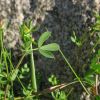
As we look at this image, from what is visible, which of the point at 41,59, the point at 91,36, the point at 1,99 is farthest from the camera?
the point at 41,59

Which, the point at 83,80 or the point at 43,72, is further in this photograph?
the point at 43,72

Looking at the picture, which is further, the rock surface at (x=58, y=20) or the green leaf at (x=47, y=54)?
the rock surface at (x=58, y=20)

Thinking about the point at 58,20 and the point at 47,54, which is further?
the point at 58,20

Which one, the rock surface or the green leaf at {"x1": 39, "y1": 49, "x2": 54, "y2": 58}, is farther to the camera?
the rock surface

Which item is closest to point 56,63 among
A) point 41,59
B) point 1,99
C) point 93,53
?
point 41,59

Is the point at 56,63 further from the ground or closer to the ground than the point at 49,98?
further from the ground

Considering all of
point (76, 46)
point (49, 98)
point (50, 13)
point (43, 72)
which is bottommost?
point (49, 98)

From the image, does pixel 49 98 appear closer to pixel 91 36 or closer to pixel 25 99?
pixel 25 99

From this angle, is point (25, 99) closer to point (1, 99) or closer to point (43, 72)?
point (1, 99)

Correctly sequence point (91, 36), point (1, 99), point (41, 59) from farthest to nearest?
point (41, 59) < point (91, 36) < point (1, 99)
